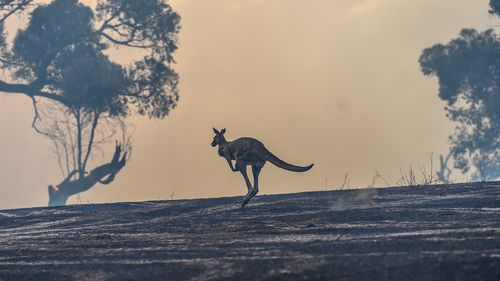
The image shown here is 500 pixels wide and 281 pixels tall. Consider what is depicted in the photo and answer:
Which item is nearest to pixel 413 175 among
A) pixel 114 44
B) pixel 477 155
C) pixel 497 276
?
pixel 497 276

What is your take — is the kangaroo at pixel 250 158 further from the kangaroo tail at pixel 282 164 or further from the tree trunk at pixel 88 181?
the tree trunk at pixel 88 181

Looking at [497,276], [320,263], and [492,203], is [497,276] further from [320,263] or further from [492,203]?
[492,203]

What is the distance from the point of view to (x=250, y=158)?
16.4 m

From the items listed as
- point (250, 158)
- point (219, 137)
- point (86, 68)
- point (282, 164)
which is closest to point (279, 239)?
point (250, 158)

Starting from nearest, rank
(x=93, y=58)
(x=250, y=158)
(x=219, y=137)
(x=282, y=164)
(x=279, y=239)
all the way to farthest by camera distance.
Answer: (x=279, y=239) → (x=250, y=158) → (x=282, y=164) → (x=219, y=137) → (x=93, y=58)

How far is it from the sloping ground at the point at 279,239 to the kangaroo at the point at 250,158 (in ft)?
1.62

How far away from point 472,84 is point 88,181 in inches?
677

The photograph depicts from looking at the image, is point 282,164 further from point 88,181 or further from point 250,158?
point 88,181

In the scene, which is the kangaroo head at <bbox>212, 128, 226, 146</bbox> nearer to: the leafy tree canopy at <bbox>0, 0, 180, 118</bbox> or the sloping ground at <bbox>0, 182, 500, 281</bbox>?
the sloping ground at <bbox>0, 182, 500, 281</bbox>

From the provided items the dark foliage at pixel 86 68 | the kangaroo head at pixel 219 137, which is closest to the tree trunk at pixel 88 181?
the dark foliage at pixel 86 68

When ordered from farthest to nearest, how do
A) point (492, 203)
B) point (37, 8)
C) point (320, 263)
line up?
1. point (37, 8)
2. point (492, 203)
3. point (320, 263)

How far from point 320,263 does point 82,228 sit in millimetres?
7293

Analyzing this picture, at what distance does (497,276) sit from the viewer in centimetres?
755

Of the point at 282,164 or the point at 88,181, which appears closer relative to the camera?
the point at 282,164
